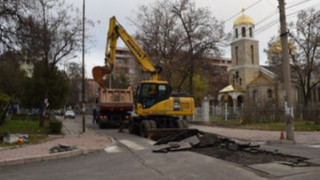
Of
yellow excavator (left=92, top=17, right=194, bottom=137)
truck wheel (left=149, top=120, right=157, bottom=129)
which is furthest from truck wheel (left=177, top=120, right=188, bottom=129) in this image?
truck wheel (left=149, top=120, right=157, bottom=129)

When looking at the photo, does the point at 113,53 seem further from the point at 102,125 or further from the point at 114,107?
the point at 102,125

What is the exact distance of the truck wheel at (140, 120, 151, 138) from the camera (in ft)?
67.1

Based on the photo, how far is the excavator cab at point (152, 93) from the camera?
2153 centimetres

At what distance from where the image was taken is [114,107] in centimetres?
2984

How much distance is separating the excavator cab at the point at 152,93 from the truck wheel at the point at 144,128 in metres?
1.00

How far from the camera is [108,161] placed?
41.1 ft

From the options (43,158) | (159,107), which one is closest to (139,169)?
(43,158)

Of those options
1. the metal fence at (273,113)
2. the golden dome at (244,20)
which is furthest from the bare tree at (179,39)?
the golden dome at (244,20)

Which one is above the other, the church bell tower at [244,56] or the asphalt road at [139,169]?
the church bell tower at [244,56]

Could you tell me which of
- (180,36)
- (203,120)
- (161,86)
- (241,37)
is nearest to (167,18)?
(180,36)

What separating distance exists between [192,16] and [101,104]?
13792 millimetres

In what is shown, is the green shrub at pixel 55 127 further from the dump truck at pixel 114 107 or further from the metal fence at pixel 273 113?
the metal fence at pixel 273 113

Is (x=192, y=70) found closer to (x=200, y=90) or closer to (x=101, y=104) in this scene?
(x=101, y=104)

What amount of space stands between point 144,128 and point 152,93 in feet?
7.08
